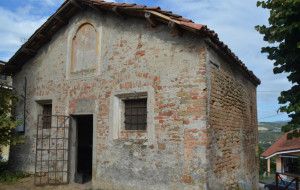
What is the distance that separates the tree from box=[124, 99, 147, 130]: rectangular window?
3.12 m

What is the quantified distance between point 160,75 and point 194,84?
91cm

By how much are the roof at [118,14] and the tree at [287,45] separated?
3.67 feet

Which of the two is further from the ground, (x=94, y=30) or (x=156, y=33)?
(x=94, y=30)

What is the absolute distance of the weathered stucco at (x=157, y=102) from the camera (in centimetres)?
554

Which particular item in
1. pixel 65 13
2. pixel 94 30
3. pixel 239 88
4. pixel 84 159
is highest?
pixel 65 13

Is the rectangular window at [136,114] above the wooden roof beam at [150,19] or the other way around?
the other way around

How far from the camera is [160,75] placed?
6.10 meters

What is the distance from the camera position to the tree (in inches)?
205

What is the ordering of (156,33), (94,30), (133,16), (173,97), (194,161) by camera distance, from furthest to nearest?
→ 1. (94,30)
2. (133,16)
3. (156,33)
4. (173,97)
5. (194,161)

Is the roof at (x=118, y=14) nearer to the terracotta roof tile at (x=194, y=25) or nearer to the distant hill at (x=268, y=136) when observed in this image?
the terracotta roof tile at (x=194, y=25)

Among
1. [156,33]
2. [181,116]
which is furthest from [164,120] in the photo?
[156,33]

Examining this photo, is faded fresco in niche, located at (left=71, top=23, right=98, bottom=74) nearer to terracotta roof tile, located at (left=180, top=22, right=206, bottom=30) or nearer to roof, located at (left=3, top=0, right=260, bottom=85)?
roof, located at (left=3, top=0, right=260, bottom=85)

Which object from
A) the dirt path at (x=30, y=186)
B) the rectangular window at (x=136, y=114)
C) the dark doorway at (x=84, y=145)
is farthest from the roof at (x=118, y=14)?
the dirt path at (x=30, y=186)

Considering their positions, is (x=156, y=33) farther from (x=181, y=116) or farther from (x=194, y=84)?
(x=181, y=116)
